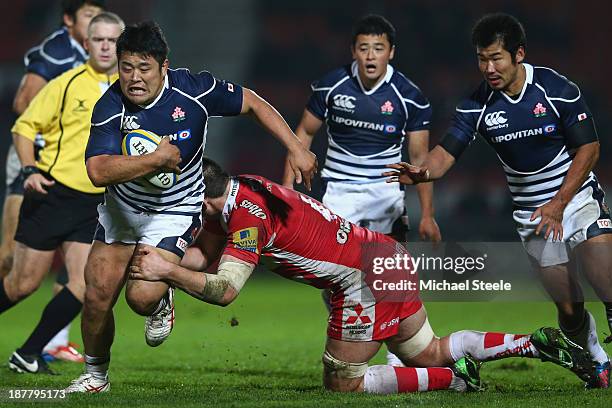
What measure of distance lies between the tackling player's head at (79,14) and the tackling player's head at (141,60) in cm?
280

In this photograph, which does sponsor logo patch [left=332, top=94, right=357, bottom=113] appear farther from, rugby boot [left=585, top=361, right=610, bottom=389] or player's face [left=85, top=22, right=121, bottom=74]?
rugby boot [left=585, top=361, right=610, bottom=389]

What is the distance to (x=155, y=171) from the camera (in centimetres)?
591

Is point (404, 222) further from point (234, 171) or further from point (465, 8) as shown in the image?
point (465, 8)

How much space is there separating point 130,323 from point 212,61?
34.3 feet

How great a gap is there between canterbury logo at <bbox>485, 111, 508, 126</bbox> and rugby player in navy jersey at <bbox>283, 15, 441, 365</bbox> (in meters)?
1.19

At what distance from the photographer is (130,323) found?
11656 mm

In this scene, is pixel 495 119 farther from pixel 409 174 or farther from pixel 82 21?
pixel 82 21

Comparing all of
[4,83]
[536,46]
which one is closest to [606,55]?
[536,46]

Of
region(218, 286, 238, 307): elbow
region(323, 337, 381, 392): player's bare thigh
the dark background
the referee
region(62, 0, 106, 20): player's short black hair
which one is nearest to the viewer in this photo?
region(218, 286, 238, 307): elbow

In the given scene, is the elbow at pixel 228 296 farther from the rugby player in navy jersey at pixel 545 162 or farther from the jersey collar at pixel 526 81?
the jersey collar at pixel 526 81

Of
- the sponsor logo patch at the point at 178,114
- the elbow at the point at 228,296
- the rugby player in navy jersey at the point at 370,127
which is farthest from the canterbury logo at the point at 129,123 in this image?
the rugby player in navy jersey at the point at 370,127

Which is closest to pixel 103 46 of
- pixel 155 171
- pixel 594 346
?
pixel 155 171

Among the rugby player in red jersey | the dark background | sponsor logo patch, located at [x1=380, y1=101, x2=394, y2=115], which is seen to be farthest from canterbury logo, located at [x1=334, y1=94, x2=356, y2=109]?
the dark background

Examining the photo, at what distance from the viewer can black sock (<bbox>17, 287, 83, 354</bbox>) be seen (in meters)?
7.80
